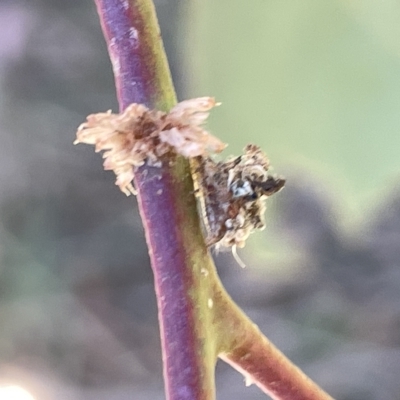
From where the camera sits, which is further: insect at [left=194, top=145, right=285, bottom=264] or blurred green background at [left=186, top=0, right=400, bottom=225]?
blurred green background at [left=186, top=0, right=400, bottom=225]

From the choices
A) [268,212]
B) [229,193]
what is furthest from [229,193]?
[268,212]

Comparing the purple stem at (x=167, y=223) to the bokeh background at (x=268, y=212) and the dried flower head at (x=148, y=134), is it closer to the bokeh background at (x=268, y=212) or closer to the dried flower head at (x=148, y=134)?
the dried flower head at (x=148, y=134)

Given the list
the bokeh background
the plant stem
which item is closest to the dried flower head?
the plant stem

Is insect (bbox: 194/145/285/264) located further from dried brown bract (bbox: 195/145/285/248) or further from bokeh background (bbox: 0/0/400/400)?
bokeh background (bbox: 0/0/400/400)

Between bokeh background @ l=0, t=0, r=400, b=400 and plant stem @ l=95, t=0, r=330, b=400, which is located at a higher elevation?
bokeh background @ l=0, t=0, r=400, b=400

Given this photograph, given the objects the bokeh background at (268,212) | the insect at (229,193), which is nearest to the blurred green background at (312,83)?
the bokeh background at (268,212)
